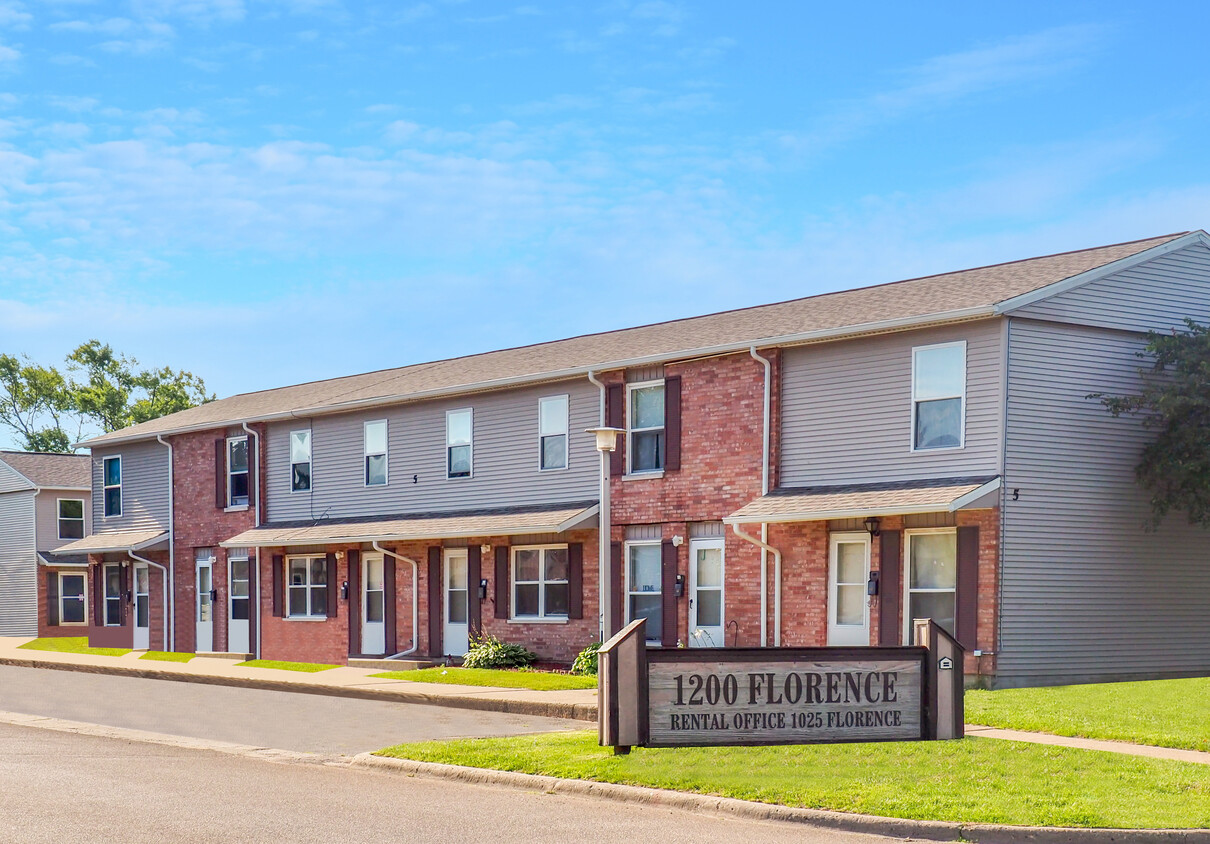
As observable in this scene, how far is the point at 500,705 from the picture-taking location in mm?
19953

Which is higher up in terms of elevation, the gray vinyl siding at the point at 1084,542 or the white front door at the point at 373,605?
the gray vinyl siding at the point at 1084,542

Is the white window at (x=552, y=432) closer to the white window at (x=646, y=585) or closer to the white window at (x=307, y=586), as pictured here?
the white window at (x=646, y=585)

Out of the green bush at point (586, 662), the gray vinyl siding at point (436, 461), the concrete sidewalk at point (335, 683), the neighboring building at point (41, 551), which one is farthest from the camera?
the neighboring building at point (41, 551)

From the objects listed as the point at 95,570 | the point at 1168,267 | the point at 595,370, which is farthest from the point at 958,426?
the point at 95,570

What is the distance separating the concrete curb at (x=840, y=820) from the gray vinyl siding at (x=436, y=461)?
14.2 meters

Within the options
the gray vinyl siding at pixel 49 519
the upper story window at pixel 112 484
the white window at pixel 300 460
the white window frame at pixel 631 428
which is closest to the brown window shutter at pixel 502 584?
the white window frame at pixel 631 428

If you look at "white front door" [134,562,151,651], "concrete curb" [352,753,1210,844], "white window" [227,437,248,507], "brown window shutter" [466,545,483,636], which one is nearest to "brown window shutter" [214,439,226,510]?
"white window" [227,437,248,507]

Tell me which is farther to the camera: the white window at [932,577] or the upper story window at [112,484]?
the upper story window at [112,484]

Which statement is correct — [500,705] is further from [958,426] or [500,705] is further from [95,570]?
[95,570]

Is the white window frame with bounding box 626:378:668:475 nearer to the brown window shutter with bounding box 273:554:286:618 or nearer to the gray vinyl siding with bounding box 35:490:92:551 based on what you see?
the brown window shutter with bounding box 273:554:286:618

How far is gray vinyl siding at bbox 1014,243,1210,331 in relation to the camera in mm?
20953

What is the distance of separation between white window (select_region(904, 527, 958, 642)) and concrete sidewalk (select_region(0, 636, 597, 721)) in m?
5.02

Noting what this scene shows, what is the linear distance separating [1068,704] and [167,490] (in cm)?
2671

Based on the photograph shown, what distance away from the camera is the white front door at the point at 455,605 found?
2873 centimetres
